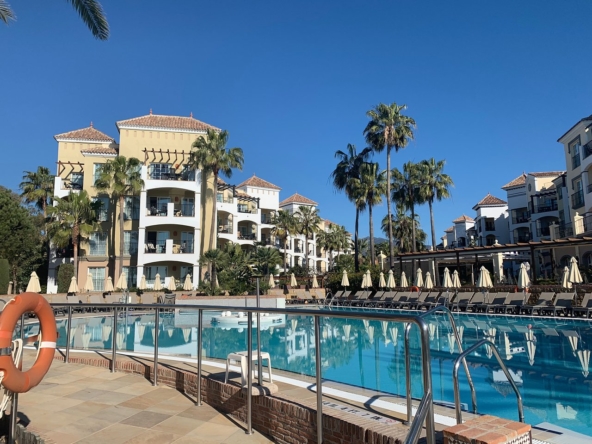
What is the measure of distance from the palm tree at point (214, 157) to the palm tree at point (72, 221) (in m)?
9.03

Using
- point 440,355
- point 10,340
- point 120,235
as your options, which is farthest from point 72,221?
point 10,340

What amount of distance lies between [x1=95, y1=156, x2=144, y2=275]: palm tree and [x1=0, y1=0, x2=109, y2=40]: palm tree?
74.8 ft

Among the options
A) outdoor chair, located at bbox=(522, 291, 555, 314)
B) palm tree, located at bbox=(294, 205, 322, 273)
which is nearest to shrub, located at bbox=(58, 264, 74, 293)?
palm tree, located at bbox=(294, 205, 322, 273)

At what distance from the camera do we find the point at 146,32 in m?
14.6

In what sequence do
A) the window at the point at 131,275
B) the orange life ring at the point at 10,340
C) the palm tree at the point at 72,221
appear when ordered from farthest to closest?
the window at the point at 131,275 < the palm tree at the point at 72,221 < the orange life ring at the point at 10,340

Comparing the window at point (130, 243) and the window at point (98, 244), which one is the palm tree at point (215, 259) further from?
the window at point (98, 244)

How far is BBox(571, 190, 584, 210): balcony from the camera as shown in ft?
119

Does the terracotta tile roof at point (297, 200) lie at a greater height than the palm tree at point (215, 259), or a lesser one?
greater

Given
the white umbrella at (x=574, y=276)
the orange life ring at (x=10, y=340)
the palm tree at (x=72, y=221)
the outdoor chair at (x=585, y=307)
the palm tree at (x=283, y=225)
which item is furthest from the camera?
the palm tree at (x=283, y=225)

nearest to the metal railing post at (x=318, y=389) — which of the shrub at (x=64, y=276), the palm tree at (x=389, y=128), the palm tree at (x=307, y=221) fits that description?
the palm tree at (x=389, y=128)

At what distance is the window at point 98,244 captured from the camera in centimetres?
3725

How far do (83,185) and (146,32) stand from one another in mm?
27423

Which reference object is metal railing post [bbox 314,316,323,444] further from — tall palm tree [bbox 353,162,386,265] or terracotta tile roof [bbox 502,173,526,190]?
terracotta tile roof [bbox 502,173,526,190]

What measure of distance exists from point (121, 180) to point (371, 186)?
20.6 metres
